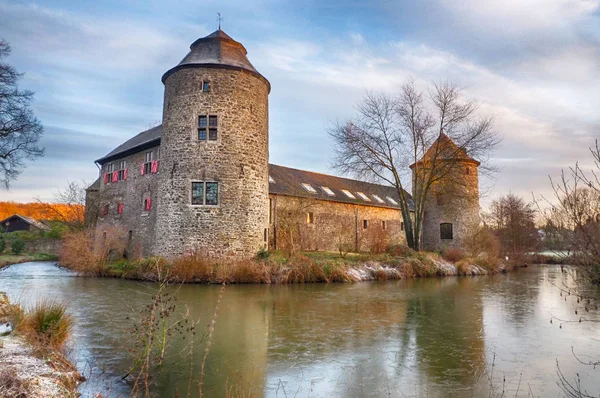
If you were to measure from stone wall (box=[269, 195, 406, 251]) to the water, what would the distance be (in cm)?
1086

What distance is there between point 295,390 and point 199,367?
5.23 ft

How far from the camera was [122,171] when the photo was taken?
2573cm

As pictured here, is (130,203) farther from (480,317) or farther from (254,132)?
(480,317)

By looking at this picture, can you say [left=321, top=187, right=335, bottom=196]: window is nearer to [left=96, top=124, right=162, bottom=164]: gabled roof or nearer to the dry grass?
[left=96, top=124, right=162, bottom=164]: gabled roof

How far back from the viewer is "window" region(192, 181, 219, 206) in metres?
18.4

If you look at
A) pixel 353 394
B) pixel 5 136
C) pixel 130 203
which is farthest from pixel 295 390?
pixel 130 203

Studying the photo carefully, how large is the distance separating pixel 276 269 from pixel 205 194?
14.4 feet

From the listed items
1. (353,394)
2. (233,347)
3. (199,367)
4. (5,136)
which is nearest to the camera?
(353,394)

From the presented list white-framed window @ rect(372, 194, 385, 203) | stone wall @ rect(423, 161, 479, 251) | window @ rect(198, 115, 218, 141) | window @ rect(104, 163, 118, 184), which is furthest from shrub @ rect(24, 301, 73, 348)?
white-framed window @ rect(372, 194, 385, 203)

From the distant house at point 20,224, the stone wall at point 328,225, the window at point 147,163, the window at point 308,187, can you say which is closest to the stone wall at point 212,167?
the window at point 147,163

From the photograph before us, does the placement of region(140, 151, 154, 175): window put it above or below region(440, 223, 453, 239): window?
above

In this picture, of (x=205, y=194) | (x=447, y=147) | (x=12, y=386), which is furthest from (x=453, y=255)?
(x=12, y=386)

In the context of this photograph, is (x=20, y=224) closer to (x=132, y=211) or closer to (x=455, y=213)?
(x=132, y=211)

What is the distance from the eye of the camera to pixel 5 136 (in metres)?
14.7
